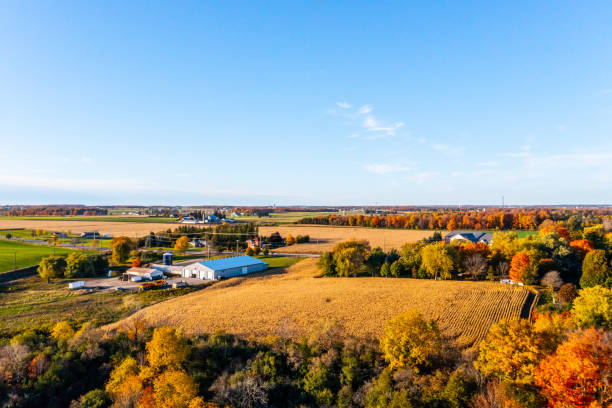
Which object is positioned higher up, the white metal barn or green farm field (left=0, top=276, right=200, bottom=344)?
the white metal barn

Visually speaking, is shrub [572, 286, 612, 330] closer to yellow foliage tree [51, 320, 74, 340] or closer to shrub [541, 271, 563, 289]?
shrub [541, 271, 563, 289]

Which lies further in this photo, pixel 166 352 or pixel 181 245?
pixel 181 245

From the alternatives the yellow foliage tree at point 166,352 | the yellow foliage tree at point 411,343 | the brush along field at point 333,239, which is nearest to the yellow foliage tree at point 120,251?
the brush along field at point 333,239

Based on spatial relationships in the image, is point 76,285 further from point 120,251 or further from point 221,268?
point 221,268

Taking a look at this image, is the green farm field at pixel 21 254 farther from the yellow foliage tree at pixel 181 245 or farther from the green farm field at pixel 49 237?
the yellow foliage tree at pixel 181 245

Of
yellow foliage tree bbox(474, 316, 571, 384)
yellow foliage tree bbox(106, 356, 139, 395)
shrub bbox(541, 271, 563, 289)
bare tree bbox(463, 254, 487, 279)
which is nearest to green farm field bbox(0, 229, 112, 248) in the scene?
yellow foliage tree bbox(106, 356, 139, 395)

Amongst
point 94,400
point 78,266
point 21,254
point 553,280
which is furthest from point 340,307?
point 21,254
